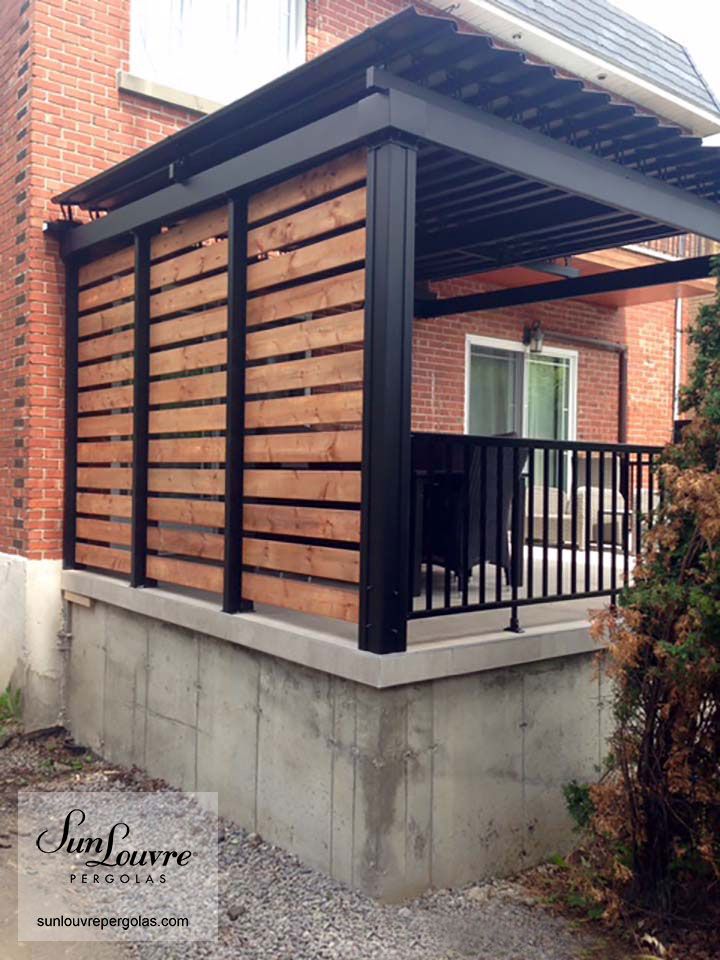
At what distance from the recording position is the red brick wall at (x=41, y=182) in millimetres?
6348

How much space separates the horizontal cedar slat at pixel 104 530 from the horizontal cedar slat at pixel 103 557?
0.23ft

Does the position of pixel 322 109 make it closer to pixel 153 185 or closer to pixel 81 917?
pixel 153 185

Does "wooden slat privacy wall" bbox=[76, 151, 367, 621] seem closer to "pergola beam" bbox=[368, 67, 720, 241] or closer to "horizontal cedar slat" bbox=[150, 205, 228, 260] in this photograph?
"horizontal cedar slat" bbox=[150, 205, 228, 260]

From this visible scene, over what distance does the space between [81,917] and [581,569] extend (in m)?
4.29

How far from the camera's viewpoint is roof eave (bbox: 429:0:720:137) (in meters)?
8.42

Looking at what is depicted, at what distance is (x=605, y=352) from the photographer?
35.3 ft

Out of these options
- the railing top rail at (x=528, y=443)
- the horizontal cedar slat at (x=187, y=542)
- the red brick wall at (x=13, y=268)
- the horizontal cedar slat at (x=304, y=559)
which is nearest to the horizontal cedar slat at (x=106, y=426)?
the red brick wall at (x=13, y=268)

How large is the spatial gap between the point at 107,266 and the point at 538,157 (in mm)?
2976

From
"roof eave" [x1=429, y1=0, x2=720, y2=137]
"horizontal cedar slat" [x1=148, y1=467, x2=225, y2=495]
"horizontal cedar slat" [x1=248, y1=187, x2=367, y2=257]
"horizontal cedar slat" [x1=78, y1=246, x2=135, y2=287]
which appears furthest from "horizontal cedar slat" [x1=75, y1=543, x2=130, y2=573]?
"roof eave" [x1=429, y1=0, x2=720, y2=137]

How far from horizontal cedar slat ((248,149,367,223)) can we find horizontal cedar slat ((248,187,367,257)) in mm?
48

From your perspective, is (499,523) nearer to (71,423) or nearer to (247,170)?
(247,170)

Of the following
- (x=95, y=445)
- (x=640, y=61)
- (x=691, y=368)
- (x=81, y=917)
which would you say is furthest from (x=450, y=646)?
(x=640, y=61)

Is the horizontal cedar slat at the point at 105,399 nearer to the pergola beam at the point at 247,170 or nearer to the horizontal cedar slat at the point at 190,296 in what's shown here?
the horizontal cedar slat at the point at 190,296

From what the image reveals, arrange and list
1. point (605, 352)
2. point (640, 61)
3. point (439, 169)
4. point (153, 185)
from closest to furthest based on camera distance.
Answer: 1. point (439, 169)
2. point (153, 185)
3. point (640, 61)
4. point (605, 352)
